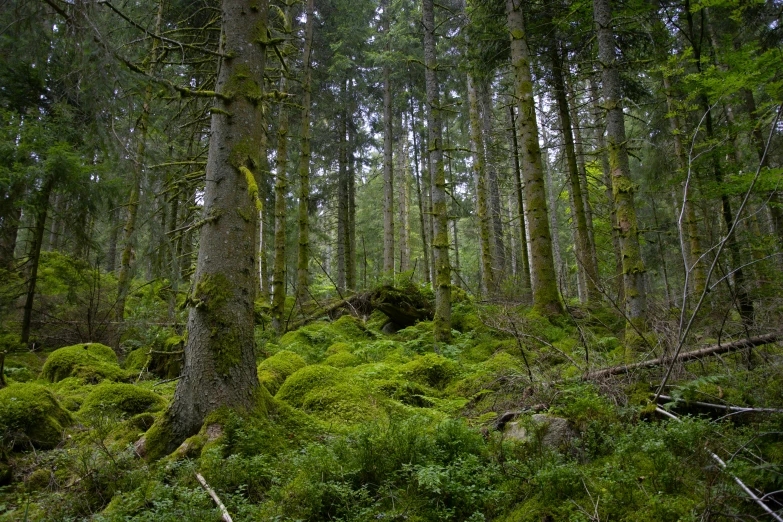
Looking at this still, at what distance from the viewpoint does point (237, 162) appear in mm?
4641

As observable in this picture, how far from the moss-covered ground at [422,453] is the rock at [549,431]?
2 centimetres

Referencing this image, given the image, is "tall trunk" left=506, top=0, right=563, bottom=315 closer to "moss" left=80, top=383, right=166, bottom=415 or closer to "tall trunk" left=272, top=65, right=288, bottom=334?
"tall trunk" left=272, top=65, right=288, bottom=334

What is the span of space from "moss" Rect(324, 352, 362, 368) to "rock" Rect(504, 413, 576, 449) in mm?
3817

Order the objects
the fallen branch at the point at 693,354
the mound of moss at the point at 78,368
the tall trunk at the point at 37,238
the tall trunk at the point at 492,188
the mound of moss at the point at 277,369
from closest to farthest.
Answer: the fallen branch at the point at 693,354, the mound of moss at the point at 277,369, the mound of moss at the point at 78,368, the tall trunk at the point at 37,238, the tall trunk at the point at 492,188

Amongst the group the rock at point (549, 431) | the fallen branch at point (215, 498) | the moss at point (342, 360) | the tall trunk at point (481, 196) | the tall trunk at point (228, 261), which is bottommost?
the fallen branch at point (215, 498)

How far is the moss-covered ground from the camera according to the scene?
292 cm

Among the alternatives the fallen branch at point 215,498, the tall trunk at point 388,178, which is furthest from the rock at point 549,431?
the tall trunk at point 388,178

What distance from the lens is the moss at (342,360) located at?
7.40 m

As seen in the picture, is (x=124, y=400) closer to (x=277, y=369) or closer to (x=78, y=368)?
(x=277, y=369)

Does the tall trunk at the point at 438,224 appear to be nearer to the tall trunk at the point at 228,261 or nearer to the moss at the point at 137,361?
the tall trunk at the point at 228,261

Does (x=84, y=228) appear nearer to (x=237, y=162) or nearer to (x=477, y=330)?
(x=237, y=162)

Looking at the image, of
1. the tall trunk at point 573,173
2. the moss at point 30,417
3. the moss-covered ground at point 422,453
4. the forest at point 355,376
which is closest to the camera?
the moss-covered ground at point 422,453

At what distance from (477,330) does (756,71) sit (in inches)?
251

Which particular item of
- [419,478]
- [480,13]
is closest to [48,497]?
[419,478]
